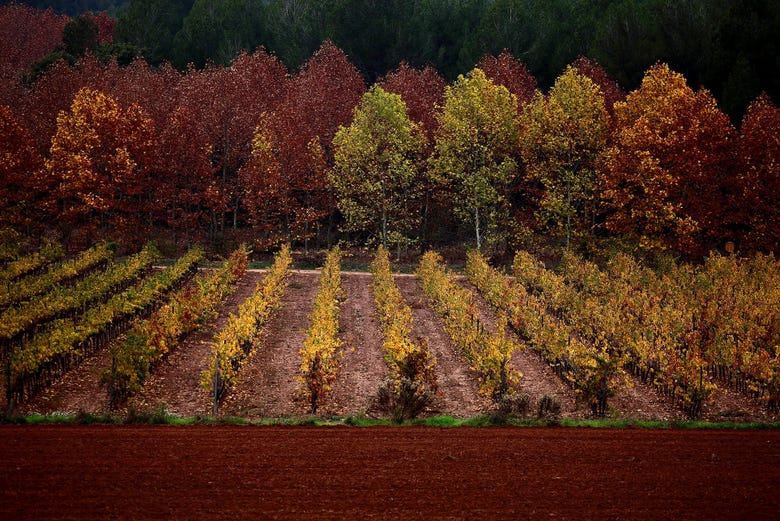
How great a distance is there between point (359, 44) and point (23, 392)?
53.6m

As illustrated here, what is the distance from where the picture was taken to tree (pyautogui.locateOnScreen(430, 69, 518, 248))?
43.8m

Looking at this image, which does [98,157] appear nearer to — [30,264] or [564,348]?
[30,264]

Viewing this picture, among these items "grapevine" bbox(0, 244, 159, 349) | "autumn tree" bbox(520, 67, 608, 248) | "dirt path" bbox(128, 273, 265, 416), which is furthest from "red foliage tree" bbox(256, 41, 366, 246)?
"dirt path" bbox(128, 273, 265, 416)

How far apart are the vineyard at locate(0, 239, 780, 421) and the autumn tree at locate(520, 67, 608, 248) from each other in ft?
30.8

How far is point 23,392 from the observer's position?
19.7m

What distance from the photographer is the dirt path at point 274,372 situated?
19.9 metres

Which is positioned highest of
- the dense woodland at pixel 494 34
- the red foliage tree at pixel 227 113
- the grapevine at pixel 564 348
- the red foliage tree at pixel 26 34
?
the red foliage tree at pixel 26 34

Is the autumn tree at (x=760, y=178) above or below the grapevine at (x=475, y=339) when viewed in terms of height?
above

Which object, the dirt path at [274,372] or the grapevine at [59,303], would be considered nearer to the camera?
the dirt path at [274,372]

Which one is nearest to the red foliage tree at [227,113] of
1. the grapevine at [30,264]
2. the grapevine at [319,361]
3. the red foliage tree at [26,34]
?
the grapevine at [30,264]

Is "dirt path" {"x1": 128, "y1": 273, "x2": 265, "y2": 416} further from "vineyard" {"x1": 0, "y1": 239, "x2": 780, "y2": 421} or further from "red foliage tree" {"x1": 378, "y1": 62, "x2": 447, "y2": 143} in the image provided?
"red foliage tree" {"x1": 378, "y1": 62, "x2": 447, "y2": 143}

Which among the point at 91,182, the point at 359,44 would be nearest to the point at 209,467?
the point at 91,182

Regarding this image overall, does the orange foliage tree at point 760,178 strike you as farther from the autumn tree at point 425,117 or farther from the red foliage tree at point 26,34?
the red foliage tree at point 26,34

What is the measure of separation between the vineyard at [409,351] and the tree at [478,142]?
11.5 m
